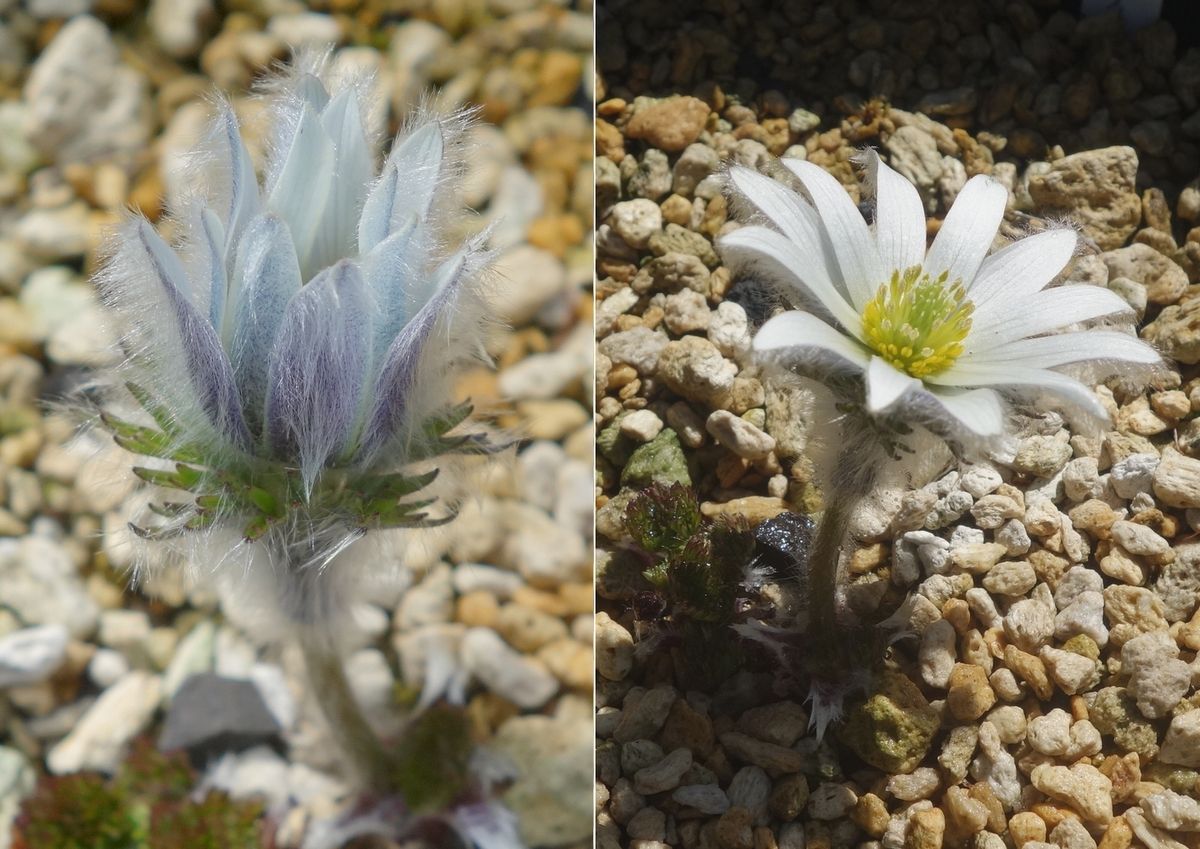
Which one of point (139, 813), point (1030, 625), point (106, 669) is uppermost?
point (1030, 625)

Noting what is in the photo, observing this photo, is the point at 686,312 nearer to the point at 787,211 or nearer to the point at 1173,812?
the point at 787,211

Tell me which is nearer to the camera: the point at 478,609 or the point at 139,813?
the point at 139,813

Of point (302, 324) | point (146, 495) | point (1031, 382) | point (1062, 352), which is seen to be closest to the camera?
point (302, 324)

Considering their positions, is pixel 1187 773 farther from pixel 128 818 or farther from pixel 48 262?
pixel 48 262

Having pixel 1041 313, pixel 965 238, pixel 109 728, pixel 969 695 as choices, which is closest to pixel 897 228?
pixel 965 238

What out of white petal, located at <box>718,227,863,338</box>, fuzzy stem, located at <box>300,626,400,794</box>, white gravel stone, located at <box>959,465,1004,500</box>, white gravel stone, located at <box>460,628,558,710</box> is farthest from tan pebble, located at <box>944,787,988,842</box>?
fuzzy stem, located at <box>300,626,400,794</box>

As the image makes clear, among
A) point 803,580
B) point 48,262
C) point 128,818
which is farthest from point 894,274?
point 48,262
